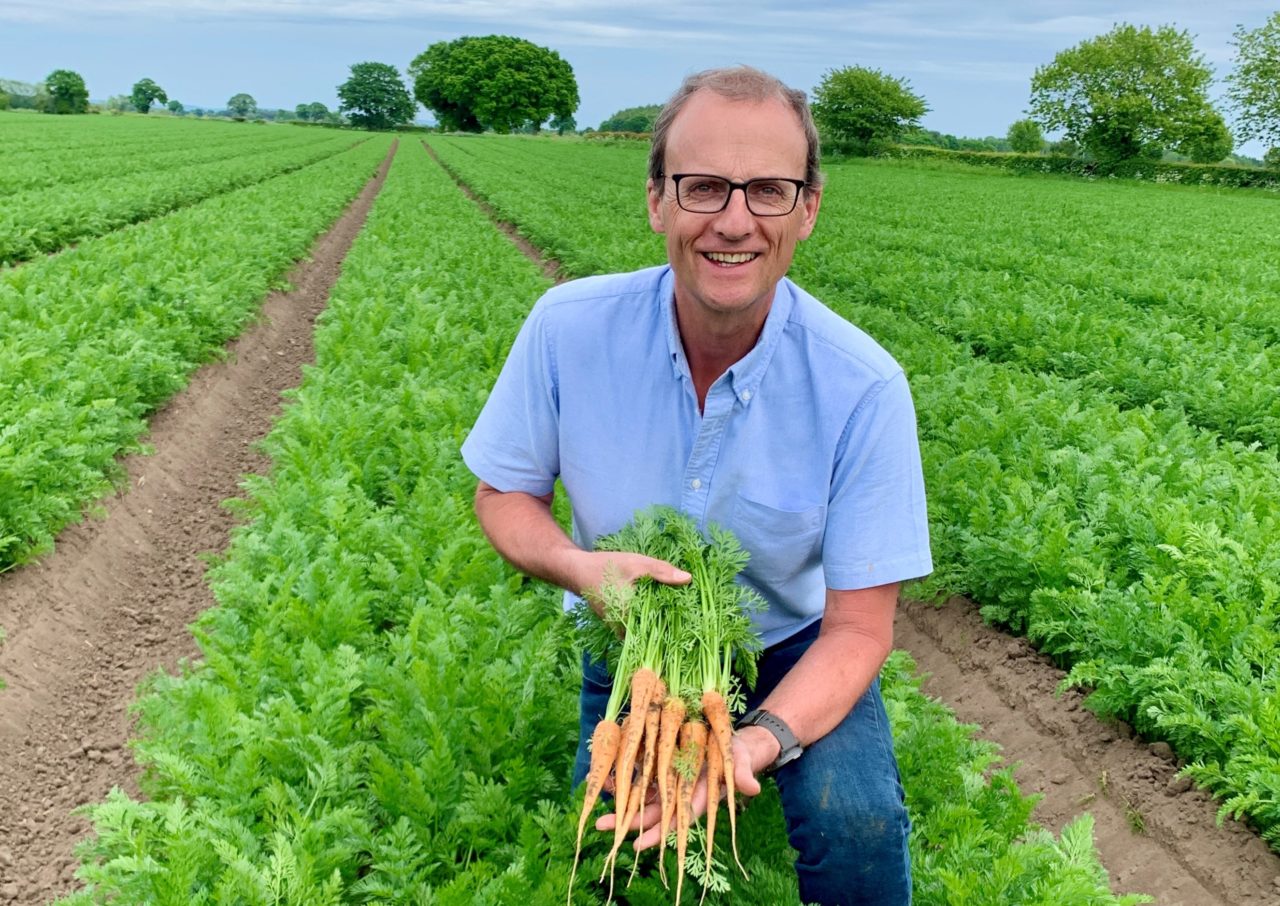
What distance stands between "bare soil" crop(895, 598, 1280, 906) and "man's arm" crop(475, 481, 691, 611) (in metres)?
2.68

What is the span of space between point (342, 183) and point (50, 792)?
87.7 feet

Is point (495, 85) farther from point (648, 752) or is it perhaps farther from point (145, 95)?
point (648, 752)

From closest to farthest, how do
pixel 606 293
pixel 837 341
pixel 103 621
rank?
pixel 837 341 < pixel 606 293 < pixel 103 621

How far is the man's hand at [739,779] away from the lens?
2.29m

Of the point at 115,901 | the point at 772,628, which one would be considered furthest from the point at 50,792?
the point at 772,628

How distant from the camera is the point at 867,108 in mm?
82750

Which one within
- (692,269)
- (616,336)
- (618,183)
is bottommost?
(618,183)

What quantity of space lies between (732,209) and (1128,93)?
75471mm

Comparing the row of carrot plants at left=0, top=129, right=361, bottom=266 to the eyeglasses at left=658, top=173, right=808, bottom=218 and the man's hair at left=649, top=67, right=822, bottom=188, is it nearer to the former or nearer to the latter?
the man's hair at left=649, top=67, right=822, bottom=188

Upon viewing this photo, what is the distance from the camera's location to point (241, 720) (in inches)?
138

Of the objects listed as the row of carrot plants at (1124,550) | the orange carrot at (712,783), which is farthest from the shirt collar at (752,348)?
the row of carrot plants at (1124,550)

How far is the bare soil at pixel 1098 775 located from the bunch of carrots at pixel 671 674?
2458mm

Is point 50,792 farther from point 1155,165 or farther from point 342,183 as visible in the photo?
point 1155,165

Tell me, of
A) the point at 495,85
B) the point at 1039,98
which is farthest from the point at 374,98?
the point at 1039,98
